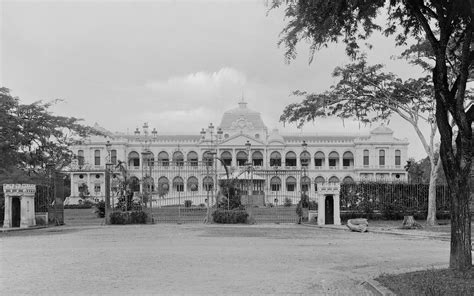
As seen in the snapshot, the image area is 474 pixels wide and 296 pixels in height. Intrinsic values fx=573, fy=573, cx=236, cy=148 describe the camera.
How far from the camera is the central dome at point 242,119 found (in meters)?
94.8

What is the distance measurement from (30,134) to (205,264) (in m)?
24.2

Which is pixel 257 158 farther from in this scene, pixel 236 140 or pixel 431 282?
pixel 431 282

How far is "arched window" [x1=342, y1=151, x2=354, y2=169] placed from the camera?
93188mm

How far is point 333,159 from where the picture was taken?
94000 mm

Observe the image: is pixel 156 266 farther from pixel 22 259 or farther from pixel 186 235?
pixel 186 235

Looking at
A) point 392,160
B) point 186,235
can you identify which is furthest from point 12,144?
point 392,160

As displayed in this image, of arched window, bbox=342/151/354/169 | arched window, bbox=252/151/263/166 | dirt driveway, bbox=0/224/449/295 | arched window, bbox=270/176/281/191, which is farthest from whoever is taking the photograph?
arched window, bbox=342/151/354/169

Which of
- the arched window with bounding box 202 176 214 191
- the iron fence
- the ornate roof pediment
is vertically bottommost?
the iron fence

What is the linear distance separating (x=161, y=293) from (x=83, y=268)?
3092mm

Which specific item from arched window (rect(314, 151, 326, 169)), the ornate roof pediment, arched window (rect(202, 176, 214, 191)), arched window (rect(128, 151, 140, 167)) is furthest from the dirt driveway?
arched window (rect(314, 151, 326, 169))

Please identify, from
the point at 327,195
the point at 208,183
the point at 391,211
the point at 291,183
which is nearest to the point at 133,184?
the point at 208,183

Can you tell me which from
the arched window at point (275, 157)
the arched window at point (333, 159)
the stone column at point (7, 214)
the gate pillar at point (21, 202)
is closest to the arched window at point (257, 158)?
the arched window at point (275, 157)

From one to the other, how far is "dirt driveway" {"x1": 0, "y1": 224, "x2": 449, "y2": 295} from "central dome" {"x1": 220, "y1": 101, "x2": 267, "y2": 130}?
77544 millimetres

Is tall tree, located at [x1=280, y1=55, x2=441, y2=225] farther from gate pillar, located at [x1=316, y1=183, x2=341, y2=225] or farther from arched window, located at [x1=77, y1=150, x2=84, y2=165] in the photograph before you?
arched window, located at [x1=77, y1=150, x2=84, y2=165]
